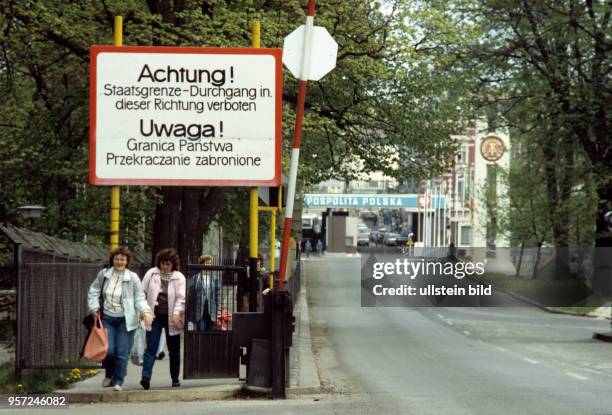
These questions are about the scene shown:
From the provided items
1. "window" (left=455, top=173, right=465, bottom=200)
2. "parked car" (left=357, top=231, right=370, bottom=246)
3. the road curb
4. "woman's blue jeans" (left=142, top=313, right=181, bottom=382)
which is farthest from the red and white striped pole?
"parked car" (left=357, top=231, right=370, bottom=246)

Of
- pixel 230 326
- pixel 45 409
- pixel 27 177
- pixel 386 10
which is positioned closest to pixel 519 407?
pixel 230 326

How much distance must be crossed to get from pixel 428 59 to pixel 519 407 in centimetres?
1715

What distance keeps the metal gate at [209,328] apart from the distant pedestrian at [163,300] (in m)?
0.18

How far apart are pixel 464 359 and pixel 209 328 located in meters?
7.47

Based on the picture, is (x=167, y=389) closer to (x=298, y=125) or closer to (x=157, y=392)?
(x=157, y=392)

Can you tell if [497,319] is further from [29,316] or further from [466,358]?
[29,316]

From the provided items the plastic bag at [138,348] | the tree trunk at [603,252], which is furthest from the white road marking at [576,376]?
the tree trunk at [603,252]

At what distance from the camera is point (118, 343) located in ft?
46.1

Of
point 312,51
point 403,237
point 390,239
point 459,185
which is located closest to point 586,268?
point 312,51

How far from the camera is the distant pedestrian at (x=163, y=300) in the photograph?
14.4 meters

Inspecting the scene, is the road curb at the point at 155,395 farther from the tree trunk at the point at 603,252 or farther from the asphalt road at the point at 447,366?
the tree trunk at the point at 603,252

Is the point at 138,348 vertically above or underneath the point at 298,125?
underneath

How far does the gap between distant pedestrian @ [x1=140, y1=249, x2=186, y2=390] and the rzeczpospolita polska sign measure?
4.08 feet

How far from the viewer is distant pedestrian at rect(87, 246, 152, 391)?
13.9m
